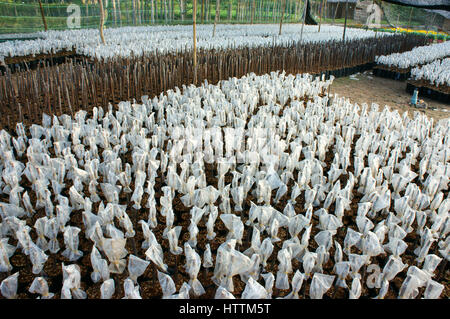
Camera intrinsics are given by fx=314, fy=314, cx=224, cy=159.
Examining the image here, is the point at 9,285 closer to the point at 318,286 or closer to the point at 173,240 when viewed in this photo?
the point at 173,240

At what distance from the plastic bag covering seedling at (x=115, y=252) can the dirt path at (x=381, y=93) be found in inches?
321

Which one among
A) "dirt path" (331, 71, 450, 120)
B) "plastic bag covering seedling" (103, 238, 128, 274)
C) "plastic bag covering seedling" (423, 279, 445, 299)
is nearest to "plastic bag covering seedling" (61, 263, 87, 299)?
"plastic bag covering seedling" (103, 238, 128, 274)

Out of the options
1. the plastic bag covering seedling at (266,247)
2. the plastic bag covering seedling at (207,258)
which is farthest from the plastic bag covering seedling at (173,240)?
A: the plastic bag covering seedling at (266,247)

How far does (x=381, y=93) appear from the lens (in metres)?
9.97

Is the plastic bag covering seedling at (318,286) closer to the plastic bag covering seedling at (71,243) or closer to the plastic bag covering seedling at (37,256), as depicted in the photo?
the plastic bag covering seedling at (71,243)

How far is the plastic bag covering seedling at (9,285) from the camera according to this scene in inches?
73.0

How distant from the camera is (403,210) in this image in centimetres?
274

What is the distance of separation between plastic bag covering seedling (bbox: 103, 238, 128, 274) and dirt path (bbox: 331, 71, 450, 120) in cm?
815

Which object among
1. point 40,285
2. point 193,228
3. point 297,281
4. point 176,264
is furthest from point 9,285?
point 297,281

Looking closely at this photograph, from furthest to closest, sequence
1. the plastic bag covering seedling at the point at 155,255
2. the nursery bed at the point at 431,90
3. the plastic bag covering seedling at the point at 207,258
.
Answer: the nursery bed at the point at 431,90 < the plastic bag covering seedling at the point at 207,258 < the plastic bag covering seedling at the point at 155,255
